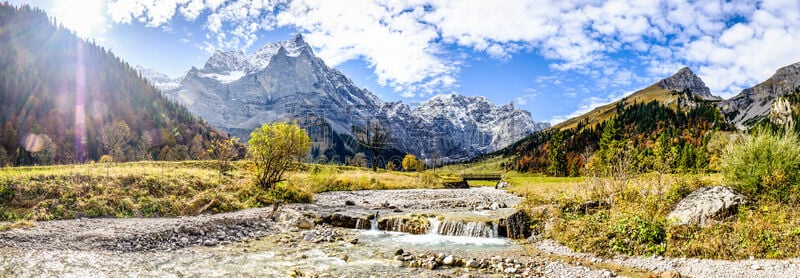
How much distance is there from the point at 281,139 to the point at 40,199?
59.3 feet

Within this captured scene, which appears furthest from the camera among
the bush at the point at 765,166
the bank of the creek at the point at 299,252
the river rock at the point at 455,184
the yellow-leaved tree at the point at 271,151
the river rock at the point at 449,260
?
the river rock at the point at 455,184

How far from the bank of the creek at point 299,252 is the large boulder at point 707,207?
9.65ft

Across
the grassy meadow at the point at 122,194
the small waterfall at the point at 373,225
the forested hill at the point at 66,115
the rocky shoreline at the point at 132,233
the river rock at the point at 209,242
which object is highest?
the forested hill at the point at 66,115

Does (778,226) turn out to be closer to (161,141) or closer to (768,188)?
(768,188)

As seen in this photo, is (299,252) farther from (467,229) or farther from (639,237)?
(639,237)

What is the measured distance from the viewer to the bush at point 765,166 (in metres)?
17.8

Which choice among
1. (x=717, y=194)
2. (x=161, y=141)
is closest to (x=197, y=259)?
(x=717, y=194)

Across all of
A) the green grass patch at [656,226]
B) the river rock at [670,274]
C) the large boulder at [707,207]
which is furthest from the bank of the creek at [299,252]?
the large boulder at [707,207]

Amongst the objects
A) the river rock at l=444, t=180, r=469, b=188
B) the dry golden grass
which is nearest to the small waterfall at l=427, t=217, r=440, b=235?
the dry golden grass

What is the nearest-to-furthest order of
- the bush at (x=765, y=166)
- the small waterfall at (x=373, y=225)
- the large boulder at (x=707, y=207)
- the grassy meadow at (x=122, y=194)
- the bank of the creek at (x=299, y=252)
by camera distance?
the bank of the creek at (x=299, y=252), the large boulder at (x=707, y=207), the bush at (x=765, y=166), the grassy meadow at (x=122, y=194), the small waterfall at (x=373, y=225)

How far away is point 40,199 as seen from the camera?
23516 millimetres

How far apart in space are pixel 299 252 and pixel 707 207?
60.2 ft

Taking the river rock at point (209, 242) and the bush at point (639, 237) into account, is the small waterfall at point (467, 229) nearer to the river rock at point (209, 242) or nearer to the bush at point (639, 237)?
the bush at point (639, 237)

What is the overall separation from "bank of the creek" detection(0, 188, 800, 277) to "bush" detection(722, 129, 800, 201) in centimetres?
656
